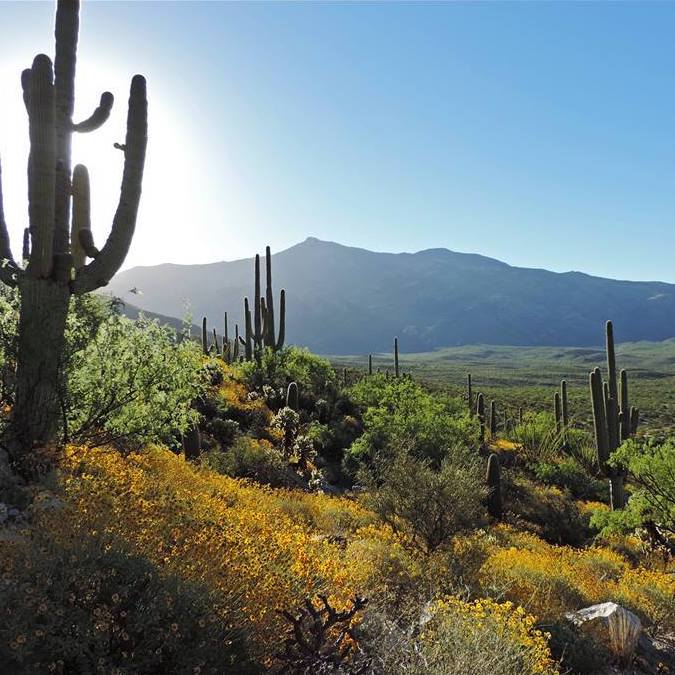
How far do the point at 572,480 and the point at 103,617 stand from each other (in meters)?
23.9

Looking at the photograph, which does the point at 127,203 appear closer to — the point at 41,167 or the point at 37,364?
the point at 41,167

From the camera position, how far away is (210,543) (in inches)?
210

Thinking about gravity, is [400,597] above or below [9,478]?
below

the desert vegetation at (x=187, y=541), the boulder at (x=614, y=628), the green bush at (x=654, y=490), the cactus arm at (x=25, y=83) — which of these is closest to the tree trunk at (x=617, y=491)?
the desert vegetation at (x=187, y=541)

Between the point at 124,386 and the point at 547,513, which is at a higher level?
the point at 124,386

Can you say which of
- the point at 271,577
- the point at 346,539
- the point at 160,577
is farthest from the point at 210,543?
the point at 346,539

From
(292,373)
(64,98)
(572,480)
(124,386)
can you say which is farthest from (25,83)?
(572,480)

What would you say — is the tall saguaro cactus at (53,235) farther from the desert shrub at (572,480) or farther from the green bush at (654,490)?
the desert shrub at (572,480)

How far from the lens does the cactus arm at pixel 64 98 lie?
787 cm

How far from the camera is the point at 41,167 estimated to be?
7.36 metres

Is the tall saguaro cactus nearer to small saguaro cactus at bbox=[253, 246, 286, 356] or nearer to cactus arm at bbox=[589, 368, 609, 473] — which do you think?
cactus arm at bbox=[589, 368, 609, 473]

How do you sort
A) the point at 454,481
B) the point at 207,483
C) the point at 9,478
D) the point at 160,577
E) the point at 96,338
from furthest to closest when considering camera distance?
the point at 207,483 → the point at 454,481 → the point at 96,338 → the point at 9,478 → the point at 160,577

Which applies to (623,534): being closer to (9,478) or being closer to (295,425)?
(295,425)

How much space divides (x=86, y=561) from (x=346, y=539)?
5615 millimetres
